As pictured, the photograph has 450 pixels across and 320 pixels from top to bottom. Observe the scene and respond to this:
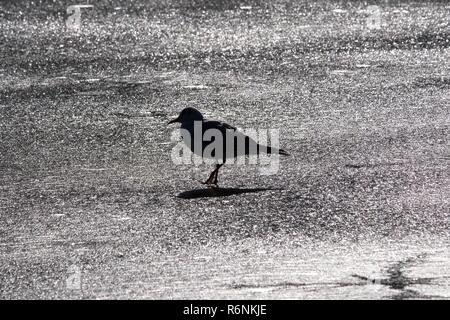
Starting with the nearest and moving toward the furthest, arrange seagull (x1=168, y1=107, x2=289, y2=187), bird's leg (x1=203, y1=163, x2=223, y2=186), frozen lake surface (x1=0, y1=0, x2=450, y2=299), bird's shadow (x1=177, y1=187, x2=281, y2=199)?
frozen lake surface (x1=0, y1=0, x2=450, y2=299) → bird's shadow (x1=177, y1=187, x2=281, y2=199) → bird's leg (x1=203, y1=163, x2=223, y2=186) → seagull (x1=168, y1=107, x2=289, y2=187)

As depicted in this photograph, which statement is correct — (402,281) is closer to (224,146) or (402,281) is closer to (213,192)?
(213,192)

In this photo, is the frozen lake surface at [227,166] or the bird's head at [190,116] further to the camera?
the bird's head at [190,116]

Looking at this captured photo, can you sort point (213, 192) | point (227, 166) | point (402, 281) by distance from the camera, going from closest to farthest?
1. point (402, 281)
2. point (213, 192)
3. point (227, 166)

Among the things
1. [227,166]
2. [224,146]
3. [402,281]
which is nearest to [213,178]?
[224,146]

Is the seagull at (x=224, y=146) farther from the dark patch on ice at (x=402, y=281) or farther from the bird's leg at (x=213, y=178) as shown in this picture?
the dark patch on ice at (x=402, y=281)

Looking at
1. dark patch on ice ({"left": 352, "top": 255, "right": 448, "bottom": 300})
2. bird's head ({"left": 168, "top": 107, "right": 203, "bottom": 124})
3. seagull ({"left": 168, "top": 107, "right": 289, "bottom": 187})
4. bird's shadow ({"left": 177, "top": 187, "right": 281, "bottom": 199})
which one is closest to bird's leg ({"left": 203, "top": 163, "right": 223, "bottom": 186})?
seagull ({"left": 168, "top": 107, "right": 289, "bottom": 187})

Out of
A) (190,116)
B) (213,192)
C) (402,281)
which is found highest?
(190,116)

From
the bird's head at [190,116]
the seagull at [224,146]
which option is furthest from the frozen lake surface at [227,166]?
the bird's head at [190,116]

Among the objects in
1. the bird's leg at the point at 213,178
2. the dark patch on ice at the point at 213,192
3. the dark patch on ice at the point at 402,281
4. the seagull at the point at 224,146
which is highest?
the seagull at the point at 224,146

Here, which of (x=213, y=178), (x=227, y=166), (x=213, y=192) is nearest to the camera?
(x=213, y=192)

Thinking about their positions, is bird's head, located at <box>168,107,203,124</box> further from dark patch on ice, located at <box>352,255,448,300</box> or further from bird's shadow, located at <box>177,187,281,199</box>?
dark patch on ice, located at <box>352,255,448,300</box>

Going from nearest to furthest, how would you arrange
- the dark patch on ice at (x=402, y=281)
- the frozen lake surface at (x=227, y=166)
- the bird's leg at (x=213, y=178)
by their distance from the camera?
1. the dark patch on ice at (x=402, y=281)
2. the frozen lake surface at (x=227, y=166)
3. the bird's leg at (x=213, y=178)

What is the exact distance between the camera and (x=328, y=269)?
5734mm

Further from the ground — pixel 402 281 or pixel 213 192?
pixel 213 192
